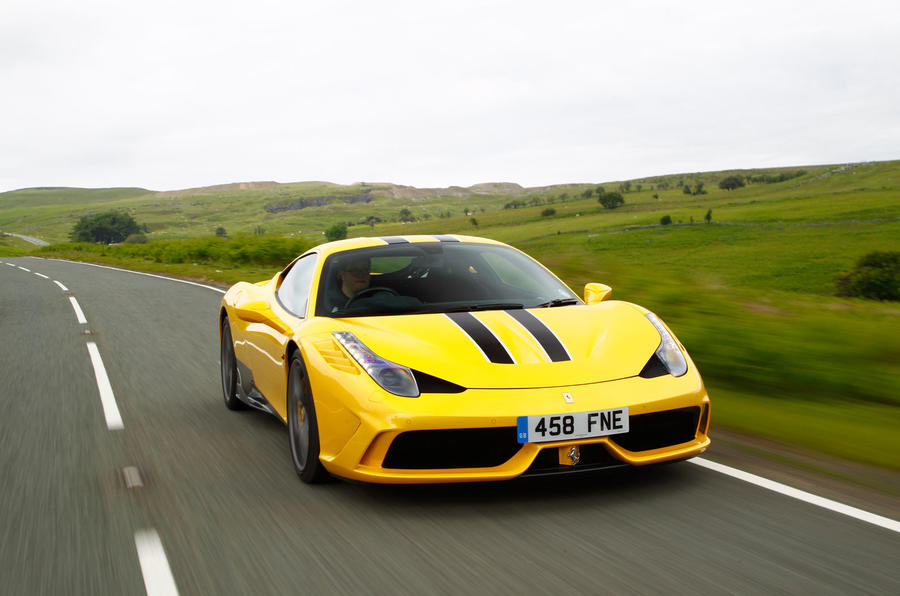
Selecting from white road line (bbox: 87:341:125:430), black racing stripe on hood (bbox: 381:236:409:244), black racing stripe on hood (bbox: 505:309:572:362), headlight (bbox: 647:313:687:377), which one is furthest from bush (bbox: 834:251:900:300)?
black racing stripe on hood (bbox: 505:309:572:362)

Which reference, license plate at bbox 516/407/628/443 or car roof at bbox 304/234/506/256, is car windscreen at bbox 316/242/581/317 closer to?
car roof at bbox 304/234/506/256

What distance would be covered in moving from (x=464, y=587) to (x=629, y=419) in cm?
125

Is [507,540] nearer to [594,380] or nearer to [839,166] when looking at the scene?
[594,380]

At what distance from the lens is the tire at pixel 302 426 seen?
429cm

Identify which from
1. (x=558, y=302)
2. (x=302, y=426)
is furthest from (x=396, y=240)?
(x=302, y=426)

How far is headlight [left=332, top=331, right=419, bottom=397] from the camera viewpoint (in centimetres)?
387

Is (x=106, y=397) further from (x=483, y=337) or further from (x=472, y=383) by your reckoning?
(x=472, y=383)

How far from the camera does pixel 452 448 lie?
12.5ft

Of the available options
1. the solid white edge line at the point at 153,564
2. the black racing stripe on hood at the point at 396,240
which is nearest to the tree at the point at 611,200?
the black racing stripe on hood at the point at 396,240

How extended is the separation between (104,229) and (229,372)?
506 feet

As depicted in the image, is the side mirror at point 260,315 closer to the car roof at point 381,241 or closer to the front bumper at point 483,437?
the car roof at point 381,241

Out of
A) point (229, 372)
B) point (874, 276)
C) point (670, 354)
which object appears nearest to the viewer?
point (670, 354)

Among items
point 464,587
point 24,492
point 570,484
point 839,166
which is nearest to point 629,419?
point 570,484

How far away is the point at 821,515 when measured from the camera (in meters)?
3.77
